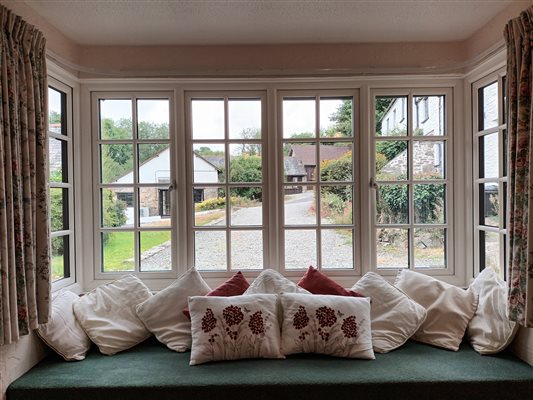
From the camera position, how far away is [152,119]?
2.45m

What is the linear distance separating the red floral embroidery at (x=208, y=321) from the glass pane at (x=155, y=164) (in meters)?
1.00

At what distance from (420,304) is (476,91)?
4.81 ft

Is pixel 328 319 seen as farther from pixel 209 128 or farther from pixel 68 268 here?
pixel 68 268

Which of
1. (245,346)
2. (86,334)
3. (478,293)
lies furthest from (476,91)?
(86,334)

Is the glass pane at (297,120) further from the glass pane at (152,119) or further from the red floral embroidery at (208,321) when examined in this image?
the red floral embroidery at (208,321)

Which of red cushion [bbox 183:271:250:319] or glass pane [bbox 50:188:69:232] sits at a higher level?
glass pane [bbox 50:188:69:232]

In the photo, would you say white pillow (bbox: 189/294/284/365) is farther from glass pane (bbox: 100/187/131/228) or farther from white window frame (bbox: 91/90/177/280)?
glass pane (bbox: 100/187/131/228)

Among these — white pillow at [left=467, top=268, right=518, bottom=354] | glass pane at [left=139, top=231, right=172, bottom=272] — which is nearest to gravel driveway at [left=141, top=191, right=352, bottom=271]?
glass pane at [left=139, top=231, right=172, bottom=272]

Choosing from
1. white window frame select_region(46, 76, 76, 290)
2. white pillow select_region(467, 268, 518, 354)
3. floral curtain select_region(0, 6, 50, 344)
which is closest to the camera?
floral curtain select_region(0, 6, 50, 344)

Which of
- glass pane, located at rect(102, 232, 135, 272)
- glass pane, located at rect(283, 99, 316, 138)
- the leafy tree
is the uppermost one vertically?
glass pane, located at rect(283, 99, 316, 138)

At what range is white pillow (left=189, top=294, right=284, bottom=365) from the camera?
1.86 meters

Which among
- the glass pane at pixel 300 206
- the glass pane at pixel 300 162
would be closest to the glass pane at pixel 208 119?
the glass pane at pixel 300 162

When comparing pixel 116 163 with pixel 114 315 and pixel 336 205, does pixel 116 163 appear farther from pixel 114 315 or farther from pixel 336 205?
pixel 336 205

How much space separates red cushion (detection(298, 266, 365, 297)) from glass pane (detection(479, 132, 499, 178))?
1155 mm
